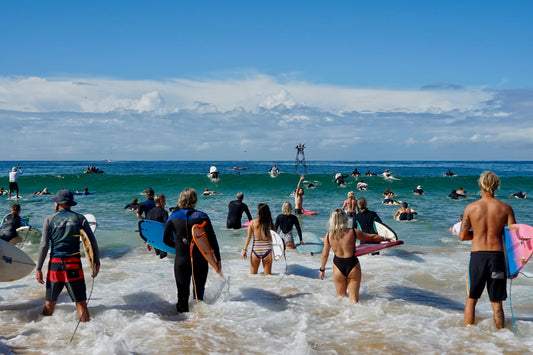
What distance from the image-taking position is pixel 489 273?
4.70 metres

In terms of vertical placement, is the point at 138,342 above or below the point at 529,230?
below

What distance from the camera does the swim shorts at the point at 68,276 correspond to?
4.86 metres

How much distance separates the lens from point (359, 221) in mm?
9109

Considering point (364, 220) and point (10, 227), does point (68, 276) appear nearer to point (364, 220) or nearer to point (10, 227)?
point (10, 227)

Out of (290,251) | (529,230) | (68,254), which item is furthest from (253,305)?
(290,251)

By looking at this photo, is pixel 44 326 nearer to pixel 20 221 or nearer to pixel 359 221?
pixel 20 221

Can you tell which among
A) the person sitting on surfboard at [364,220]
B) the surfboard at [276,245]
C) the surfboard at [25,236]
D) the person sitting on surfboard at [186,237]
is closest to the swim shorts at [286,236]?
the person sitting on surfboard at [364,220]

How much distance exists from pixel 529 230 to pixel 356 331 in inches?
92.8

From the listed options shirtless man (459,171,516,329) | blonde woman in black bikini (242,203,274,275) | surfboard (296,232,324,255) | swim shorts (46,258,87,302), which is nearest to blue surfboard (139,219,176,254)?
blonde woman in black bikini (242,203,274,275)

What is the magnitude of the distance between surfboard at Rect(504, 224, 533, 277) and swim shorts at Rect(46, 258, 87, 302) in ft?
16.2

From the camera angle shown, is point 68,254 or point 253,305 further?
point 253,305

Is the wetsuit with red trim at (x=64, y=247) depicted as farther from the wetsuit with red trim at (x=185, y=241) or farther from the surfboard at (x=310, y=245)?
the surfboard at (x=310, y=245)

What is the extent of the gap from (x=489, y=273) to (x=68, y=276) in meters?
4.82

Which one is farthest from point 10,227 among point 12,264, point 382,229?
point 382,229
